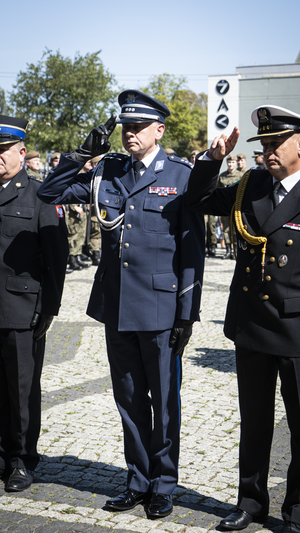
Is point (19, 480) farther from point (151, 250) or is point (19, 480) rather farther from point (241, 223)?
point (241, 223)

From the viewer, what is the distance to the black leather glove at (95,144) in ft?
11.4

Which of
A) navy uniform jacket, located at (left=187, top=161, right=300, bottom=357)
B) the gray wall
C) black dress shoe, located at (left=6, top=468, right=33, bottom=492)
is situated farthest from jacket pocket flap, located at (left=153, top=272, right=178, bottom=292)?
the gray wall

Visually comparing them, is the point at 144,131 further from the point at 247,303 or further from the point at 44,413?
the point at 44,413

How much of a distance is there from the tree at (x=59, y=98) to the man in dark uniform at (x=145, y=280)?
2837 centimetres

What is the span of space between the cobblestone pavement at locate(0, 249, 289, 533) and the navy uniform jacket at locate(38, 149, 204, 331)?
42.8 inches

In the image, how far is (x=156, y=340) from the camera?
3.45m

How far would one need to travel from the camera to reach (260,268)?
3.12 m

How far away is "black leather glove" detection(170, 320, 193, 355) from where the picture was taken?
11.2ft

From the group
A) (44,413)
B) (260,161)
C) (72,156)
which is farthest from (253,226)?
(260,161)

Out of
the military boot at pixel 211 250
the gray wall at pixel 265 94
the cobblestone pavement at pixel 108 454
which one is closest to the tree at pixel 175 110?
the gray wall at pixel 265 94

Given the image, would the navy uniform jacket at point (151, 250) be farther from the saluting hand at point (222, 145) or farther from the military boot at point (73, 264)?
the military boot at point (73, 264)

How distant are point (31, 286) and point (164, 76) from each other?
49459 mm

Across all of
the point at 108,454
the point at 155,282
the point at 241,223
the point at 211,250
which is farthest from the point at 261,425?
the point at 211,250

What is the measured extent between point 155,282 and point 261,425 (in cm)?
97
